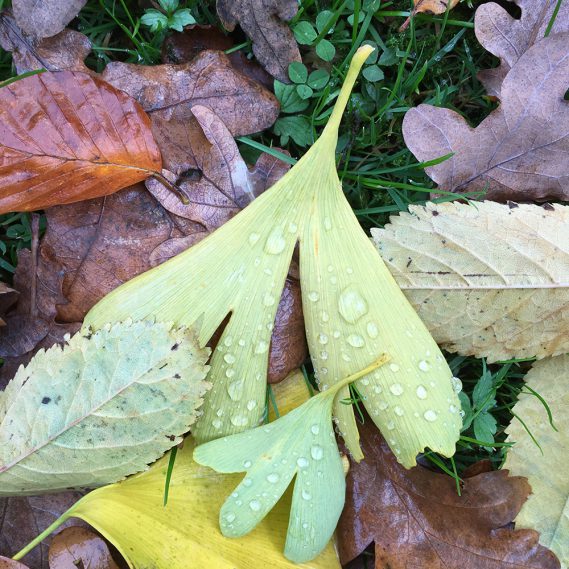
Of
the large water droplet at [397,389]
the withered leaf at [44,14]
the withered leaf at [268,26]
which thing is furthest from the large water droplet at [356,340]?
the withered leaf at [44,14]

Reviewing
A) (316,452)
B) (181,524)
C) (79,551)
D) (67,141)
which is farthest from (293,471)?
(67,141)

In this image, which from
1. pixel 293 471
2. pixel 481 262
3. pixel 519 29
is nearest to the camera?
pixel 293 471

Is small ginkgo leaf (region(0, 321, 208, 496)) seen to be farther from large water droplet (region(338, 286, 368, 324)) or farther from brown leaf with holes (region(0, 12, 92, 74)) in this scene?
brown leaf with holes (region(0, 12, 92, 74))

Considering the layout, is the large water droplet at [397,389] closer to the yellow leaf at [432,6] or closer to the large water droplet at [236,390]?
the large water droplet at [236,390]

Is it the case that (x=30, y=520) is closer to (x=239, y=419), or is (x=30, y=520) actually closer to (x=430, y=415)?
(x=239, y=419)

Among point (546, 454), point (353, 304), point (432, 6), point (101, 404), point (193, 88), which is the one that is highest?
point (193, 88)

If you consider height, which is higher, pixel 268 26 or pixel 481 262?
pixel 268 26

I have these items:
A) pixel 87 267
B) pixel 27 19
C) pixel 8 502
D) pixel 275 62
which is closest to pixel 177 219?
pixel 87 267
